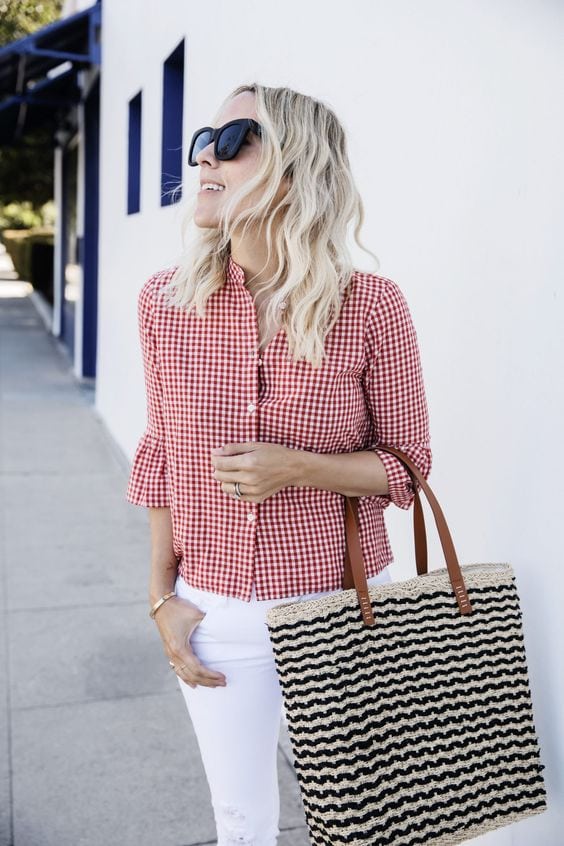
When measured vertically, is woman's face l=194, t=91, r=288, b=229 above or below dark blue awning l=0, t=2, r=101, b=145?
below

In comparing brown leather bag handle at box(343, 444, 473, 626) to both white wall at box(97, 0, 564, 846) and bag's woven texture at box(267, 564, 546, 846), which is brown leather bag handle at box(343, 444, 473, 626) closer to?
bag's woven texture at box(267, 564, 546, 846)

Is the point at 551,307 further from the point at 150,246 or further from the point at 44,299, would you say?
the point at 44,299

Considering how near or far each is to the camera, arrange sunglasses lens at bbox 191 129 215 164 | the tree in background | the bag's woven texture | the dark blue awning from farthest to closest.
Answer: the tree in background, the dark blue awning, sunglasses lens at bbox 191 129 215 164, the bag's woven texture

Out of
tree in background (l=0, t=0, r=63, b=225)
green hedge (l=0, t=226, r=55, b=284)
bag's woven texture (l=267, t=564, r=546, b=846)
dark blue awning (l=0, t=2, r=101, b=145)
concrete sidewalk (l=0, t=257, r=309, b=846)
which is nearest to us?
bag's woven texture (l=267, t=564, r=546, b=846)

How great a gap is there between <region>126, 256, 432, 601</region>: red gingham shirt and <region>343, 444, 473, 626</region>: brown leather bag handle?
0.03m

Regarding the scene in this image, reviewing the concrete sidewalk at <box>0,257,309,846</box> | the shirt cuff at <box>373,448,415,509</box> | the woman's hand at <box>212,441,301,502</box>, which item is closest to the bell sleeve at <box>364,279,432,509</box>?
the shirt cuff at <box>373,448,415,509</box>

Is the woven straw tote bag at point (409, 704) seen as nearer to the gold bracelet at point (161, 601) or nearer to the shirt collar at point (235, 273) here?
the gold bracelet at point (161, 601)

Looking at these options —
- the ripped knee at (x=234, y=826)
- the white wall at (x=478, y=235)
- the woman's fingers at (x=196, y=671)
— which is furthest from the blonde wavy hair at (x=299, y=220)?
the ripped knee at (x=234, y=826)

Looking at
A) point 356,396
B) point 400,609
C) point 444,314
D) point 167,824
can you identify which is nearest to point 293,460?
point 356,396

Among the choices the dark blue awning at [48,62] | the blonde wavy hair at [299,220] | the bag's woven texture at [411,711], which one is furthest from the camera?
the dark blue awning at [48,62]

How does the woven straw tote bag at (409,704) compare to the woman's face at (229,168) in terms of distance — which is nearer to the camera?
the woven straw tote bag at (409,704)

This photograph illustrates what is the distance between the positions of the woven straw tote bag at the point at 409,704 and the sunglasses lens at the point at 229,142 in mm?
686

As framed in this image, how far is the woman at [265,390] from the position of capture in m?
1.68

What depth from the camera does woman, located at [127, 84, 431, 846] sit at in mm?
1677
